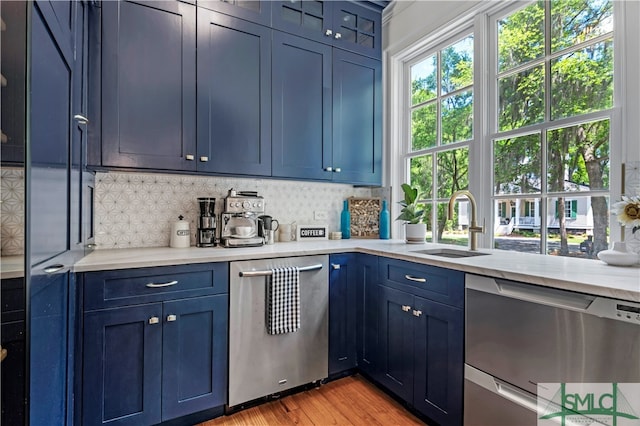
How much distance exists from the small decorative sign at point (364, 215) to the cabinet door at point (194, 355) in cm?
145

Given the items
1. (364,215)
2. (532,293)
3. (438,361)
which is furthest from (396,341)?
(364,215)

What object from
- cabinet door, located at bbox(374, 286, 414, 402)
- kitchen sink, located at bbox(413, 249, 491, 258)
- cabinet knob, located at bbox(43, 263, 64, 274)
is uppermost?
cabinet knob, located at bbox(43, 263, 64, 274)

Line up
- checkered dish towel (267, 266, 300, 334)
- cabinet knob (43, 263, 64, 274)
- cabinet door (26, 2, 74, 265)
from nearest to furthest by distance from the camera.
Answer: cabinet door (26, 2, 74, 265)
cabinet knob (43, 263, 64, 274)
checkered dish towel (267, 266, 300, 334)

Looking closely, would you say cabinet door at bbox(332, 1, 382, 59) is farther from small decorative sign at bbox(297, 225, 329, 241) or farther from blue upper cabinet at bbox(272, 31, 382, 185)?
small decorative sign at bbox(297, 225, 329, 241)

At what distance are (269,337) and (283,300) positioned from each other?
24 centimetres

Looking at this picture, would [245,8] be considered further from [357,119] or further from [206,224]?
[206,224]

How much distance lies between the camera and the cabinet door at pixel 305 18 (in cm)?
234

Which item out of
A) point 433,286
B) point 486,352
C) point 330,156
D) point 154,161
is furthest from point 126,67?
point 486,352

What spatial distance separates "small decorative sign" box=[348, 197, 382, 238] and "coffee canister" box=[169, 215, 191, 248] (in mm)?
1402

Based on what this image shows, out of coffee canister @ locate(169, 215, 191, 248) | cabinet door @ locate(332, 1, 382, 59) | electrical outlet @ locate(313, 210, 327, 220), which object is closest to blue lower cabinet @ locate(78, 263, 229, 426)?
coffee canister @ locate(169, 215, 191, 248)

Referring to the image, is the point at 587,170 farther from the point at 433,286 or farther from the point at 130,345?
the point at 130,345

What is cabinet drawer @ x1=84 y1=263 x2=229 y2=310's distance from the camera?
1508mm

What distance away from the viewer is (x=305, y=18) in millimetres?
2469

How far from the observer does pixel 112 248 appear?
2.08 metres
